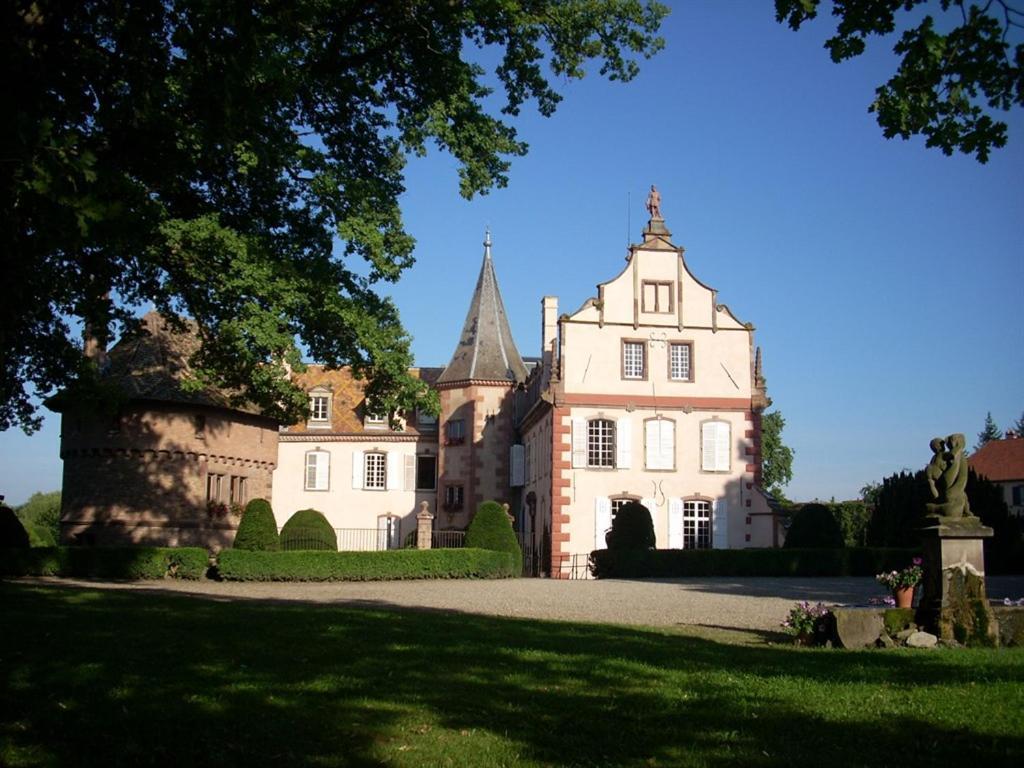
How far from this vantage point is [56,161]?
7035 mm

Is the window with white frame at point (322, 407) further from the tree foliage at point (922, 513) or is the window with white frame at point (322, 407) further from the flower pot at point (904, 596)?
the flower pot at point (904, 596)

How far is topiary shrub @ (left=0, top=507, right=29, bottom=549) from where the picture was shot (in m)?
30.0

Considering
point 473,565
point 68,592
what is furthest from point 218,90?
point 473,565

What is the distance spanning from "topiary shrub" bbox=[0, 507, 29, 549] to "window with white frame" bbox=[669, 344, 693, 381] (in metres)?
22.5

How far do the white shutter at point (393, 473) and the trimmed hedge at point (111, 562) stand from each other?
19.4 m

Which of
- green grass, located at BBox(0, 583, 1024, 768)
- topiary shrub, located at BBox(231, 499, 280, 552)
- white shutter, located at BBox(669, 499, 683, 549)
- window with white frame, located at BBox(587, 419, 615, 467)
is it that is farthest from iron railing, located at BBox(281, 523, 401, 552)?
green grass, located at BBox(0, 583, 1024, 768)

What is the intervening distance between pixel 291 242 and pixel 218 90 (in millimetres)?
7725

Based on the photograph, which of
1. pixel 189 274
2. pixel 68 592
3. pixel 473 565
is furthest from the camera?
pixel 473 565

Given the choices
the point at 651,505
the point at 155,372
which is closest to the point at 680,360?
the point at 651,505

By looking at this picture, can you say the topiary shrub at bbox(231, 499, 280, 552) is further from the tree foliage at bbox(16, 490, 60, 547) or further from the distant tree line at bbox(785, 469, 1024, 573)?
the tree foliage at bbox(16, 490, 60, 547)

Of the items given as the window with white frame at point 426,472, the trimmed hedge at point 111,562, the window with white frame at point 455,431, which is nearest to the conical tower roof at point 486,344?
the window with white frame at point 455,431

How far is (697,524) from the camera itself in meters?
36.3

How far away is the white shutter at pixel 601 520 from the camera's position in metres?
35.8

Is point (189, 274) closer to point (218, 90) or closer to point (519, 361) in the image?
point (218, 90)
